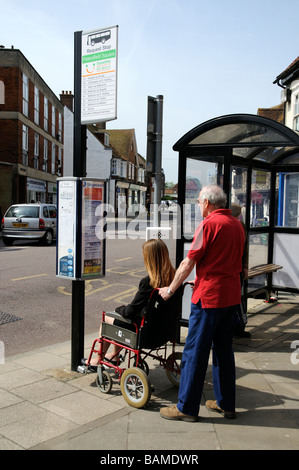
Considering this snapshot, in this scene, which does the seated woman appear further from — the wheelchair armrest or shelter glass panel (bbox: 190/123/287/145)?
shelter glass panel (bbox: 190/123/287/145)

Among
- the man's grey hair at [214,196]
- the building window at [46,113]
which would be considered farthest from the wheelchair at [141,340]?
the building window at [46,113]

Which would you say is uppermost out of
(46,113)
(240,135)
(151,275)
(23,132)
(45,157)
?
(46,113)

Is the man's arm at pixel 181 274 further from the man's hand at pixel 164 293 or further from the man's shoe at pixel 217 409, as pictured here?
the man's shoe at pixel 217 409

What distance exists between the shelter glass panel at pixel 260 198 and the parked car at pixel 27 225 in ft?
37.0

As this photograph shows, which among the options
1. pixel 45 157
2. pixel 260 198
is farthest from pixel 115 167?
pixel 260 198

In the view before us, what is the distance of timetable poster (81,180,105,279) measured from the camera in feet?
14.7

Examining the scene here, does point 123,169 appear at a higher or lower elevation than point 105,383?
higher

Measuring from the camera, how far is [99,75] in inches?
172

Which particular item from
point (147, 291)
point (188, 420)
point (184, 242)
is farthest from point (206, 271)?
point (184, 242)

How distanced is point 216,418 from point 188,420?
25 cm

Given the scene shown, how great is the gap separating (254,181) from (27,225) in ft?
39.5

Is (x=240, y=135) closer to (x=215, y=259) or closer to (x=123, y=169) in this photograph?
(x=215, y=259)

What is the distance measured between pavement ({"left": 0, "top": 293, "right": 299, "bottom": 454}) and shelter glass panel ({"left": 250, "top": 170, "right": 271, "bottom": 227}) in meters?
2.49

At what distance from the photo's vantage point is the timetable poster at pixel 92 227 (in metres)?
4.47
